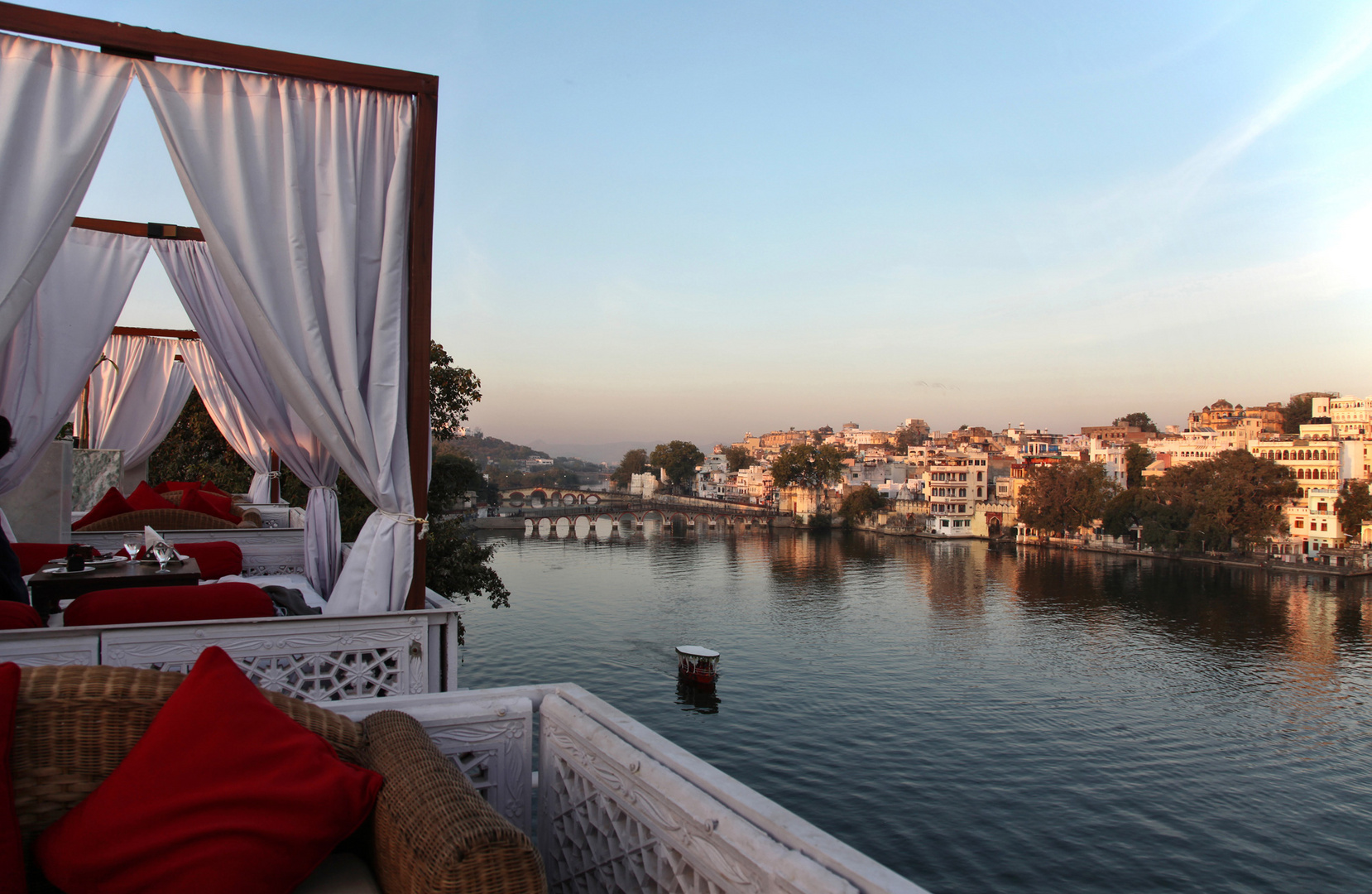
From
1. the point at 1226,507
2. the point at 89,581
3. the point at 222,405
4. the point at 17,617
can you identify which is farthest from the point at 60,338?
the point at 1226,507

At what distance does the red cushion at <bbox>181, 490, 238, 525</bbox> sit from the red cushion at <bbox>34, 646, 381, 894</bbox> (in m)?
5.59

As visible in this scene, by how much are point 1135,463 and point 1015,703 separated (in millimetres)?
44226

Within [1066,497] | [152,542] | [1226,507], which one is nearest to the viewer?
[152,542]

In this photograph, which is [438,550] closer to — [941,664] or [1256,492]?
[941,664]

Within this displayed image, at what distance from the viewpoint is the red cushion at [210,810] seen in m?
1.28

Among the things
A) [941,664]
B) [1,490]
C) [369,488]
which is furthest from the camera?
[941,664]

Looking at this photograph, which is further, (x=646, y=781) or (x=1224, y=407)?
(x=1224, y=407)

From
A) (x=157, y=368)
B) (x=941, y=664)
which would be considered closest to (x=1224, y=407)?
(x=941, y=664)

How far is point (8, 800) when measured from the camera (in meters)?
1.31

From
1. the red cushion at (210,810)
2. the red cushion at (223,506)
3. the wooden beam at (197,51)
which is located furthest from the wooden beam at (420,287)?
the red cushion at (223,506)

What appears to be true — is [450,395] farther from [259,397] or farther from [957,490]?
[957,490]

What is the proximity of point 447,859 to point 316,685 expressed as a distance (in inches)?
70.7

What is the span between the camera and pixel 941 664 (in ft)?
88.4

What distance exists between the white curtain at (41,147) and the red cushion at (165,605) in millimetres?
825
